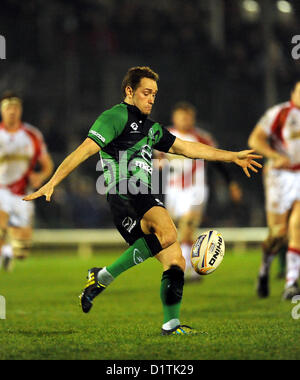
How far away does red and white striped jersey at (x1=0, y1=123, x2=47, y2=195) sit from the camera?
463 inches

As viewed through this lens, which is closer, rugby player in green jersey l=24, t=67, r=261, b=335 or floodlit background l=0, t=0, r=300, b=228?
rugby player in green jersey l=24, t=67, r=261, b=335

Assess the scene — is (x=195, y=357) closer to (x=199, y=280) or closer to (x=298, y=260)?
(x=298, y=260)

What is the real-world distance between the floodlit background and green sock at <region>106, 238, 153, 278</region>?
1464 cm

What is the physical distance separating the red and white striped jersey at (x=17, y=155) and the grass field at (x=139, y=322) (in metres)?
1.50

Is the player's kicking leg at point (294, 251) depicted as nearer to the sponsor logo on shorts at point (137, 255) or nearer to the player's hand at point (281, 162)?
the player's hand at point (281, 162)

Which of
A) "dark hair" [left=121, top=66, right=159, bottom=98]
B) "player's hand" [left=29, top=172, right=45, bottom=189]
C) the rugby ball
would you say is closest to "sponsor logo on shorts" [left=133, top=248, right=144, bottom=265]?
the rugby ball

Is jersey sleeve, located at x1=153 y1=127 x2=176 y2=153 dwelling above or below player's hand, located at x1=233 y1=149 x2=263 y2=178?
above

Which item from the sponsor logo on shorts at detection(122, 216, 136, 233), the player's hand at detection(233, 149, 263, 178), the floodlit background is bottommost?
the sponsor logo on shorts at detection(122, 216, 136, 233)

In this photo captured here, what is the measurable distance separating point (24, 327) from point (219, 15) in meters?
19.8

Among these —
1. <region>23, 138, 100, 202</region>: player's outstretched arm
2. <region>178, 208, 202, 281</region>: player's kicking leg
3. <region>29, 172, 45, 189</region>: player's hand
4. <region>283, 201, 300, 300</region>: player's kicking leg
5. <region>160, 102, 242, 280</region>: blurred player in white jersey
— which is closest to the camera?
<region>23, 138, 100, 202</region>: player's outstretched arm

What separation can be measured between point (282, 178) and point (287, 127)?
24.3 inches

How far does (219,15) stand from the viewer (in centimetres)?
2523

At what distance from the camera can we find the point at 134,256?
636 cm

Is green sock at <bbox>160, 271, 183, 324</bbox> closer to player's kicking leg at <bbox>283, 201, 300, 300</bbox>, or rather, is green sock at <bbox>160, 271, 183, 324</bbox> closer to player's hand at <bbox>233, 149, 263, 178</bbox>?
player's hand at <bbox>233, 149, 263, 178</bbox>
